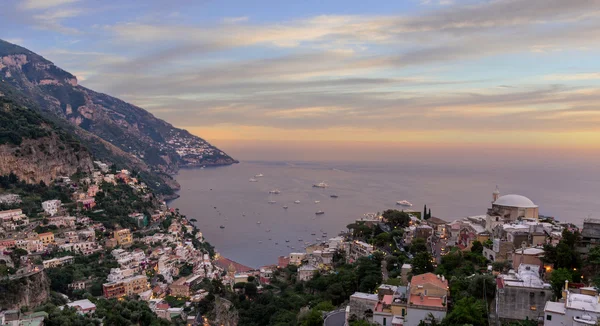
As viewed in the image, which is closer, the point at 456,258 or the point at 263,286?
the point at 456,258

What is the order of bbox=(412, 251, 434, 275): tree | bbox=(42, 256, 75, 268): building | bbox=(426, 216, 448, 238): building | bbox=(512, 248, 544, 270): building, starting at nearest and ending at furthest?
1. bbox=(512, 248, 544, 270): building
2. bbox=(412, 251, 434, 275): tree
3. bbox=(426, 216, 448, 238): building
4. bbox=(42, 256, 75, 268): building

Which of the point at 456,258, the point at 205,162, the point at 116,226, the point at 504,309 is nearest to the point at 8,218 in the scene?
the point at 116,226

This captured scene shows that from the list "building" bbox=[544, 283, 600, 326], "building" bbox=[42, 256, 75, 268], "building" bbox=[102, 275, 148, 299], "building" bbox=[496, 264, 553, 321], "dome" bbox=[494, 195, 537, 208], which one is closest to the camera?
"building" bbox=[544, 283, 600, 326]

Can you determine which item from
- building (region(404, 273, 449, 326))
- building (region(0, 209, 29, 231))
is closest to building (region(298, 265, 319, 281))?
building (region(404, 273, 449, 326))

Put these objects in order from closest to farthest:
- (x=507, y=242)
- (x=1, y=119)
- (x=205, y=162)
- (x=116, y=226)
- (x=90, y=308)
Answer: (x=507, y=242), (x=90, y=308), (x=116, y=226), (x=1, y=119), (x=205, y=162)

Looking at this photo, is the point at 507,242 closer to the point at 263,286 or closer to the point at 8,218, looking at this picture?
the point at 263,286

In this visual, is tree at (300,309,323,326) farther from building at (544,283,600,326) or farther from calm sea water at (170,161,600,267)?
calm sea water at (170,161,600,267)

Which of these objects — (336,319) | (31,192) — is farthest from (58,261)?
(336,319)
